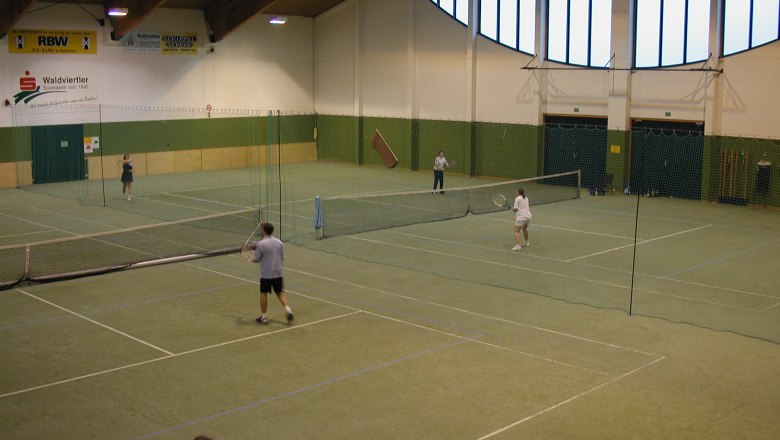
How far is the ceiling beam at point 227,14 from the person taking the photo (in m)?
37.4

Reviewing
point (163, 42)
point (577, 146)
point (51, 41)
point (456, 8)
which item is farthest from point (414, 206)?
point (51, 41)

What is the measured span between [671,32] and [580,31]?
3.74 meters

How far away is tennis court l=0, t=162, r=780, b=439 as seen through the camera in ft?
35.6

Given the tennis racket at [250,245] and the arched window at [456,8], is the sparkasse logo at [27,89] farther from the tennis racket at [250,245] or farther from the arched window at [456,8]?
the arched window at [456,8]

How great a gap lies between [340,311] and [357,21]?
91.8ft

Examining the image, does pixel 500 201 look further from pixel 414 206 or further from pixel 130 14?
pixel 130 14

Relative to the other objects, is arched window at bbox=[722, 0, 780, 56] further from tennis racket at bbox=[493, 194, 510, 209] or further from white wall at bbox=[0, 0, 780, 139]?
tennis racket at bbox=[493, 194, 510, 209]

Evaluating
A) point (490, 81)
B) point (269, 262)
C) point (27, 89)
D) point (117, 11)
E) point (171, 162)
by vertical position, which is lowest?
point (269, 262)

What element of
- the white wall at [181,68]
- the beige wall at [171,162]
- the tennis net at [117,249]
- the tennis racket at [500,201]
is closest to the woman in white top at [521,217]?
the tennis racket at [500,201]

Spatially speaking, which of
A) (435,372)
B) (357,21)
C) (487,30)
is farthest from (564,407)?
(357,21)

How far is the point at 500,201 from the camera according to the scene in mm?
28688

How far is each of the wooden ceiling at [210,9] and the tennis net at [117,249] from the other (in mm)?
13143

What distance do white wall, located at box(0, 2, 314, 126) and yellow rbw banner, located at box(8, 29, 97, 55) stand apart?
201mm

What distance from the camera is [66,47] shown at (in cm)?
3497
